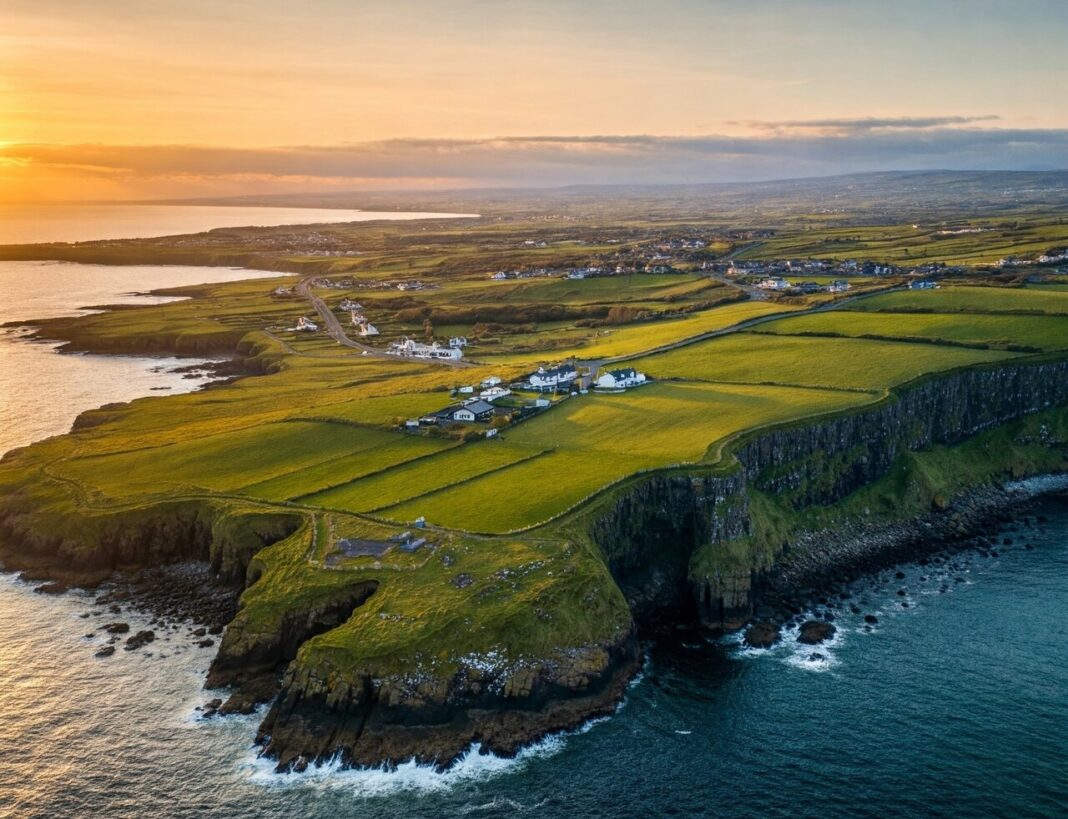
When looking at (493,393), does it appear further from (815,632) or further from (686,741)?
(686,741)

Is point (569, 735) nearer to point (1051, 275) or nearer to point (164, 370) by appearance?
point (164, 370)

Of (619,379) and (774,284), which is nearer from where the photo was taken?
(619,379)

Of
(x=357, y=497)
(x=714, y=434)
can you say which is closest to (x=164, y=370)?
(x=357, y=497)

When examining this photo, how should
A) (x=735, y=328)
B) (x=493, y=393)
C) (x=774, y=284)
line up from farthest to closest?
1. (x=774, y=284)
2. (x=735, y=328)
3. (x=493, y=393)

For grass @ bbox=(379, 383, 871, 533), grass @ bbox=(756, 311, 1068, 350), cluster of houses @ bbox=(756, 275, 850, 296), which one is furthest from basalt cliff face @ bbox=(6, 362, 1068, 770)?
cluster of houses @ bbox=(756, 275, 850, 296)

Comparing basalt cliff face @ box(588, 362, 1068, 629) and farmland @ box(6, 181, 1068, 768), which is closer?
farmland @ box(6, 181, 1068, 768)

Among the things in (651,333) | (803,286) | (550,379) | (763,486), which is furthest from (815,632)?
(803,286)

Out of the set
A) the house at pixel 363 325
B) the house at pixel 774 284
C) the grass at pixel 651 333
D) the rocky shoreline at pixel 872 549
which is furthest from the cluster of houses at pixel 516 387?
the house at pixel 774 284

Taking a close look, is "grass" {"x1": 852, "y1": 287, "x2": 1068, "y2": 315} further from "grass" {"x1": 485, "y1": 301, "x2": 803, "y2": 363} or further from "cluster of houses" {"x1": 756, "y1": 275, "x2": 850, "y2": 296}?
"grass" {"x1": 485, "y1": 301, "x2": 803, "y2": 363}
